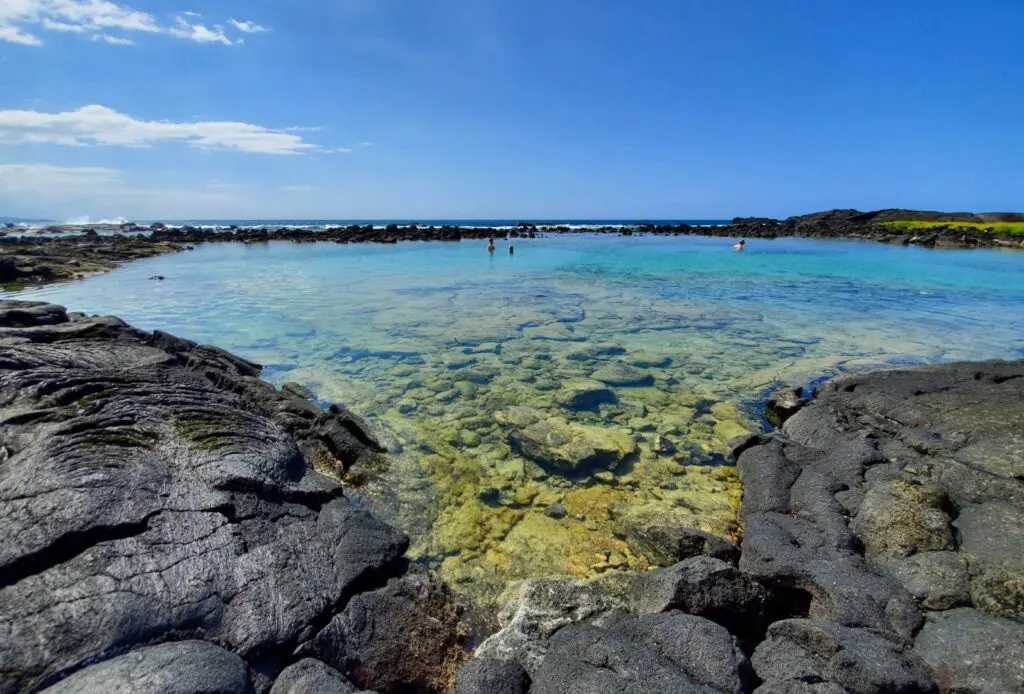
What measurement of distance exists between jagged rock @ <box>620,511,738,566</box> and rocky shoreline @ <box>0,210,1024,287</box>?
31.4 m

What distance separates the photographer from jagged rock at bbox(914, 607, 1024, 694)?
3311 mm

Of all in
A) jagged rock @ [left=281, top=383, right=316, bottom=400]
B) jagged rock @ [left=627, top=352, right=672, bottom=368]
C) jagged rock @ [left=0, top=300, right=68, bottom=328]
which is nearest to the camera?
jagged rock @ [left=281, top=383, right=316, bottom=400]

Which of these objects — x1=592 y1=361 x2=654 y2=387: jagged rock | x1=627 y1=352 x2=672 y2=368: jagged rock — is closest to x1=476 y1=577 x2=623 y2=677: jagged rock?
x1=592 y1=361 x2=654 y2=387: jagged rock

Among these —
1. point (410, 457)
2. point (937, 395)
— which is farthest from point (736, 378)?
point (410, 457)

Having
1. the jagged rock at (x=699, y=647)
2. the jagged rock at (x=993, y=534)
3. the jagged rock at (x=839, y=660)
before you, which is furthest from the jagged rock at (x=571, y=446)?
the jagged rock at (x=993, y=534)

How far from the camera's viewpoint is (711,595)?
418 cm

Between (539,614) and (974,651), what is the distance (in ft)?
10.7

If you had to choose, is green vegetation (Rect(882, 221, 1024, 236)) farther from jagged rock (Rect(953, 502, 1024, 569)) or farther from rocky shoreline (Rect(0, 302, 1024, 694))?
rocky shoreline (Rect(0, 302, 1024, 694))

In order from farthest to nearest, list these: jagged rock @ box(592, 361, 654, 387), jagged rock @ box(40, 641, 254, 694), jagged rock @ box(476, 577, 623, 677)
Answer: jagged rock @ box(592, 361, 654, 387) < jagged rock @ box(476, 577, 623, 677) < jagged rock @ box(40, 641, 254, 694)

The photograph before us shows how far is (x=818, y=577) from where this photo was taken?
4406 millimetres

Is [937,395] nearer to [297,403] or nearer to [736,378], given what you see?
[736,378]

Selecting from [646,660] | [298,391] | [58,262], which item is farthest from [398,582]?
[58,262]

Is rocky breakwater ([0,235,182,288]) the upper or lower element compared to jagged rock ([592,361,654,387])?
upper

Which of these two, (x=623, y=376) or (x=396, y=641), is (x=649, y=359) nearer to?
(x=623, y=376)
